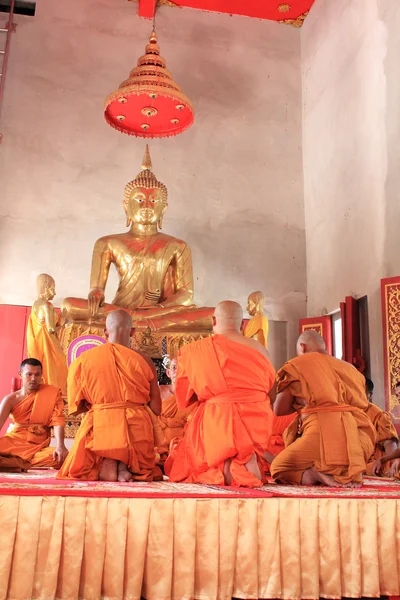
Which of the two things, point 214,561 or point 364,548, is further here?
point 364,548

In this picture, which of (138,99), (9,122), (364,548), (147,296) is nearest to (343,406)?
(364,548)

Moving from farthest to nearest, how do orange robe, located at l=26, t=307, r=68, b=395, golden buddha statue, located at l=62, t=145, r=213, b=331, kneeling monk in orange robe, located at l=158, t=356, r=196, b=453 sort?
golden buddha statue, located at l=62, t=145, r=213, b=331 → orange robe, located at l=26, t=307, r=68, b=395 → kneeling monk in orange robe, located at l=158, t=356, r=196, b=453

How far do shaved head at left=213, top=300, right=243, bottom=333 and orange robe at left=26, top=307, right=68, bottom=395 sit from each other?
2517mm

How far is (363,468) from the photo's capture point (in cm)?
323

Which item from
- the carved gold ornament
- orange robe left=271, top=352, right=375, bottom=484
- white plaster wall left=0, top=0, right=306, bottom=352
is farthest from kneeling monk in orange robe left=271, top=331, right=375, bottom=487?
the carved gold ornament

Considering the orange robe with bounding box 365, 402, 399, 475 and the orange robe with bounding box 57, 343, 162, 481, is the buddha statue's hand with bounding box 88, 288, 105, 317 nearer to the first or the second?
the orange robe with bounding box 57, 343, 162, 481

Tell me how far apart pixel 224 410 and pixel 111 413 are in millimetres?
628

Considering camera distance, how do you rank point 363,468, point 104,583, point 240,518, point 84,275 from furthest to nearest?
point 84,275 → point 363,468 → point 240,518 → point 104,583

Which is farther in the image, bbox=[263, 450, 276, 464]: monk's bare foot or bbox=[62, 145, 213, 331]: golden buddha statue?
bbox=[62, 145, 213, 331]: golden buddha statue

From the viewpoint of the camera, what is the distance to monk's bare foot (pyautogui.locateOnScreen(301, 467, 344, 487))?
3.19 meters

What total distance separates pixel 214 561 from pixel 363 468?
4.37ft

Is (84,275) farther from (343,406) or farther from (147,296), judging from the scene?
(343,406)

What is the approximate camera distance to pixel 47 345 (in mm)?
5656

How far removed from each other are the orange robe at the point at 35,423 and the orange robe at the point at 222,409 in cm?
138
